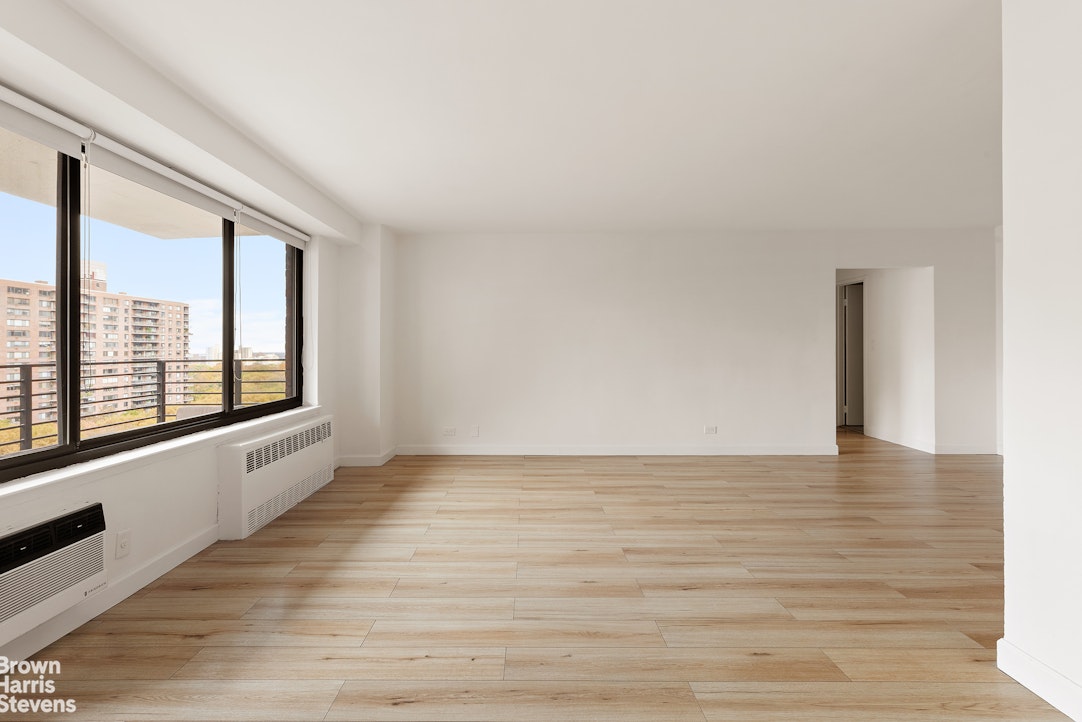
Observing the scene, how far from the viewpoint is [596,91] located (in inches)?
120

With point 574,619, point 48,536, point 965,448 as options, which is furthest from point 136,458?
point 965,448

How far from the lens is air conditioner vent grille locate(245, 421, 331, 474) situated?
159 inches

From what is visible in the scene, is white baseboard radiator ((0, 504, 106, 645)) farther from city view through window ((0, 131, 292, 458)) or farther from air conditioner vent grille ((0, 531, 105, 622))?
city view through window ((0, 131, 292, 458))

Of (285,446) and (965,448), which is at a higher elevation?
(285,446)

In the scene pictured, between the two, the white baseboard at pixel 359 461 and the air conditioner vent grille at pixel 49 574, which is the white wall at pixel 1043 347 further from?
the white baseboard at pixel 359 461

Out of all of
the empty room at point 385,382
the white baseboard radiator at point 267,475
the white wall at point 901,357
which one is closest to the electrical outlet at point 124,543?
the empty room at point 385,382

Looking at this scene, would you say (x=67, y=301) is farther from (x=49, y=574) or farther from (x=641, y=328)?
(x=641, y=328)

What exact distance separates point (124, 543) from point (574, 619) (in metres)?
2.29

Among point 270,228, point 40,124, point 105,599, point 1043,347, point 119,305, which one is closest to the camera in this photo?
point 1043,347

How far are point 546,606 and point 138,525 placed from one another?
217cm

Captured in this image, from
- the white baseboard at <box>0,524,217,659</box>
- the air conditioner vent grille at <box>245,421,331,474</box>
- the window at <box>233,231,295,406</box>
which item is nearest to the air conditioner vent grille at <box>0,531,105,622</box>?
the white baseboard at <box>0,524,217,659</box>

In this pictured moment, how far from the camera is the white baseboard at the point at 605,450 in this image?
6.86 meters

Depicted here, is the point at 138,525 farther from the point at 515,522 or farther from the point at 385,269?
the point at 385,269

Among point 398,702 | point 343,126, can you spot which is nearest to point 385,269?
point 343,126
